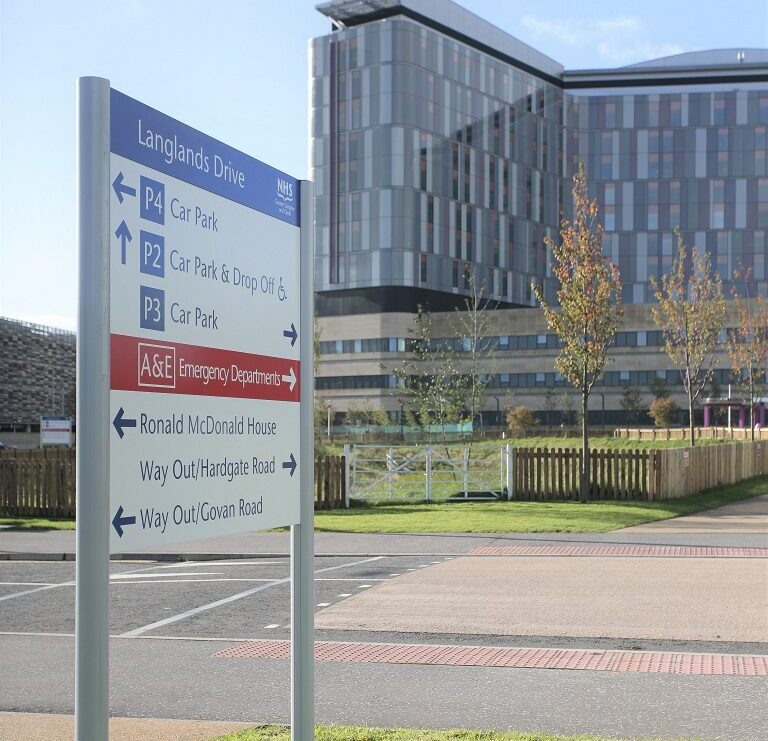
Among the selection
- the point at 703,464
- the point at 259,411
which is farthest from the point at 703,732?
the point at 703,464

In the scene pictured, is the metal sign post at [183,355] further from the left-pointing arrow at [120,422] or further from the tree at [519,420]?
the tree at [519,420]

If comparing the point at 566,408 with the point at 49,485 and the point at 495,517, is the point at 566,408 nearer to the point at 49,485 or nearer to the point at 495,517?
the point at 49,485

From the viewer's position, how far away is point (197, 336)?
170 inches

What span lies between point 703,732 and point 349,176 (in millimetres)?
88323

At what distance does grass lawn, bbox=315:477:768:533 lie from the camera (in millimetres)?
19891

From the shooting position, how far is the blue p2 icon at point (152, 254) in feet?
13.0

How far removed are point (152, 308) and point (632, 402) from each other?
83.7 m

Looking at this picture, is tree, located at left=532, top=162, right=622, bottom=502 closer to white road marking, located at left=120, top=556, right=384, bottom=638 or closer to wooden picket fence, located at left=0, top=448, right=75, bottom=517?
wooden picket fence, located at left=0, top=448, right=75, bottom=517

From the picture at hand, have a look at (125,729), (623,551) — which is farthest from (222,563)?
(125,729)

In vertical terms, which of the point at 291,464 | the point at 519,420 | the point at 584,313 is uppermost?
the point at 584,313

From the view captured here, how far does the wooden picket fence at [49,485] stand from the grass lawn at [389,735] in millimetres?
18069

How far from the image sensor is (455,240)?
95750 mm

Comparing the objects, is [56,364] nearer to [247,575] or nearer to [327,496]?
[327,496]

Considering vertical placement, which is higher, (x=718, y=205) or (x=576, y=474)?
(x=718, y=205)
